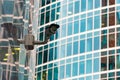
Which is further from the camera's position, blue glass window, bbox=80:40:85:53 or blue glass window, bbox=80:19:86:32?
blue glass window, bbox=80:19:86:32

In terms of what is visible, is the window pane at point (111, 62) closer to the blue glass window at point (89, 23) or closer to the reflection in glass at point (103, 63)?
the reflection in glass at point (103, 63)

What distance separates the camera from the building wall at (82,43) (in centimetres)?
7800

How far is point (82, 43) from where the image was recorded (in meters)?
81.1

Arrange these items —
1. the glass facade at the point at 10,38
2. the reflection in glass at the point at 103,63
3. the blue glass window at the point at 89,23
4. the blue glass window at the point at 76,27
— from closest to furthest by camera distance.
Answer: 1. the glass facade at the point at 10,38
2. the reflection in glass at the point at 103,63
3. the blue glass window at the point at 89,23
4. the blue glass window at the point at 76,27

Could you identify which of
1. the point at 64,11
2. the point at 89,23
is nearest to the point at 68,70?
the point at 89,23

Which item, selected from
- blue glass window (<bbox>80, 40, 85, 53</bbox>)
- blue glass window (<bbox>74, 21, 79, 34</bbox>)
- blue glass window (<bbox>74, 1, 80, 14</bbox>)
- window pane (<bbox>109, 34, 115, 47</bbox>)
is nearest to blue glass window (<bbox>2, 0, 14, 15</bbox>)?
window pane (<bbox>109, 34, 115, 47</bbox>)

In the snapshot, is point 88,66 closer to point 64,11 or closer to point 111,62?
point 111,62

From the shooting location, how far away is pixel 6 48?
15359 millimetres

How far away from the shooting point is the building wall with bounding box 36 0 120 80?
78.0 meters

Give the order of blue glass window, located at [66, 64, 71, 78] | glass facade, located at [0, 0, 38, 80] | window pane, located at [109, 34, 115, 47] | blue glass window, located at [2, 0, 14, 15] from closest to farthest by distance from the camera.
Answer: glass facade, located at [0, 0, 38, 80] < blue glass window, located at [2, 0, 14, 15] < window pane, located at [109, 34, 115, 47] < blue glass window, located at [66, 64, 71, 78]

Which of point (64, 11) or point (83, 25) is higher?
point (64, 11)

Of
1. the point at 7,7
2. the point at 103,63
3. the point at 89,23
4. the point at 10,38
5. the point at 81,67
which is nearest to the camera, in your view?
the point at 7,7

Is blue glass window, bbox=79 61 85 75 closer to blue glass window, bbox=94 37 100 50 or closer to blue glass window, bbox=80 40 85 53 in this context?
blue glass window, bbox=80 40 85 53

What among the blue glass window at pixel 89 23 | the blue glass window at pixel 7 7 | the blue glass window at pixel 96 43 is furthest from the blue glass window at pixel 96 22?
the blue glass window at pixel 7 7
